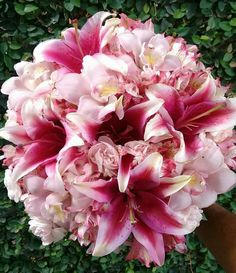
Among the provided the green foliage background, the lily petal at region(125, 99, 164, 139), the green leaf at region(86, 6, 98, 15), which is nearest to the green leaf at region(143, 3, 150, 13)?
the green foliage background

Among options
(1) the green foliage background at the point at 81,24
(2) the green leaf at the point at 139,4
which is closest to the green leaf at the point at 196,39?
(1) the green foliage background at the point at 81,24

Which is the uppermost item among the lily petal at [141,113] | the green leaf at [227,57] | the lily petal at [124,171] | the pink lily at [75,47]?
the pink lily at [75,47]

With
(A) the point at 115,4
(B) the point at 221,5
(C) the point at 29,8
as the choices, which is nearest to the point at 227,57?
(B) the point at 221,5

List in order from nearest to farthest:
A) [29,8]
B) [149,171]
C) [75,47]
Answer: [149,171], [75,47], [29,8]

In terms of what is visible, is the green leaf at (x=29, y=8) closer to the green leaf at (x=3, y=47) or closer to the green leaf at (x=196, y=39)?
the green leaf at (x=3, y=47)

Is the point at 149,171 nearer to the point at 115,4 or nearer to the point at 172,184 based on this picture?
the point at 172,184

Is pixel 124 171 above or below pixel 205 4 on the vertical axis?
above
